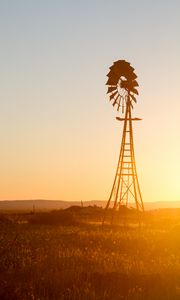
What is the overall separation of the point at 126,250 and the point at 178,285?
980cm

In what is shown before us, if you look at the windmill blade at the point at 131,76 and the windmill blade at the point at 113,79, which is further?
the windmill blade at the point at 113,79

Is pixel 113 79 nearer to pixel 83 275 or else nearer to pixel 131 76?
pixel 131 76

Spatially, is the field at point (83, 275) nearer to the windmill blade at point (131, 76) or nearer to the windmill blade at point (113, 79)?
the windmill blade at point (131, 76)

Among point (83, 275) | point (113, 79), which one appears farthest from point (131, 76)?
point (83, 275)

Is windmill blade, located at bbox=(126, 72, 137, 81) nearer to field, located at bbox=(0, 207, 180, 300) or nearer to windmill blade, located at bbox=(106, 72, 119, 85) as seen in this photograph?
windmill blade, located at bbox=(106, 72, 119, 85)

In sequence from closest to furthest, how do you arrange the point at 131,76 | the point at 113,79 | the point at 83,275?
the point at 83,275
the point at 131,76
the point at 113,79

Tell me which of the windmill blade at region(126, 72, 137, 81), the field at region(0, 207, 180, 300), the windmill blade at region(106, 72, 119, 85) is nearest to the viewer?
the field at region(0, 207, 180, 300)

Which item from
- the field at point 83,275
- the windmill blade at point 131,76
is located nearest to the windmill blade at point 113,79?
the windmill blade at point 131,76

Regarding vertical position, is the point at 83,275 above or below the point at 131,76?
below

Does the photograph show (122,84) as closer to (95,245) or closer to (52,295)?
(95,245)

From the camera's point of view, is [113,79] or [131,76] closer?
[131,76]

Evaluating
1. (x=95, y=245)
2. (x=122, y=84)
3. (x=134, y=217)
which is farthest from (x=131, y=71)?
(x=95, y=245)

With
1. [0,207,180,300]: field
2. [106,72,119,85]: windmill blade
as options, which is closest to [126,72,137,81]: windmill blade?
[106,72,119,85]: windmill blade

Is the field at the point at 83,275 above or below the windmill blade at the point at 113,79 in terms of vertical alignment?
below
